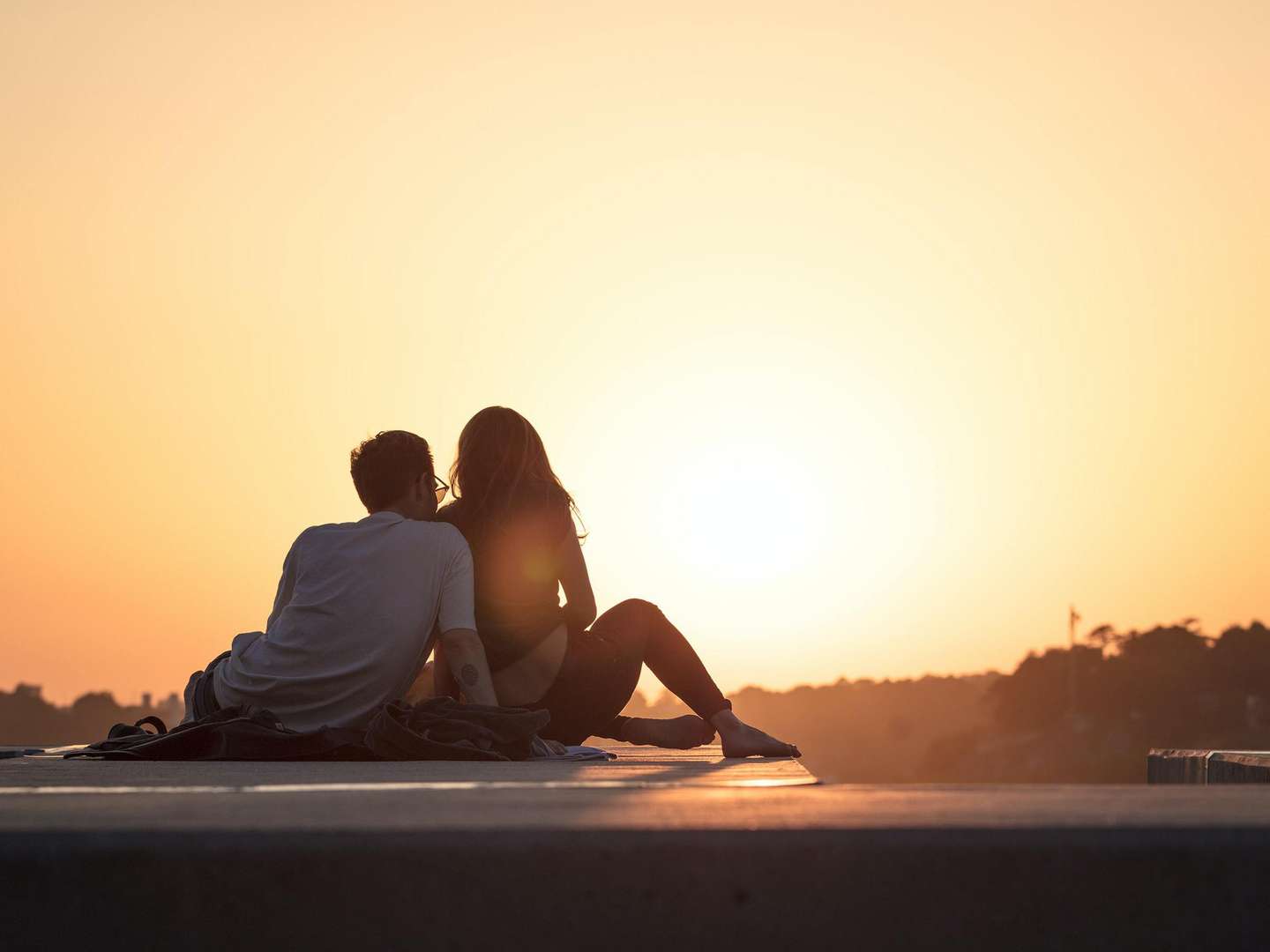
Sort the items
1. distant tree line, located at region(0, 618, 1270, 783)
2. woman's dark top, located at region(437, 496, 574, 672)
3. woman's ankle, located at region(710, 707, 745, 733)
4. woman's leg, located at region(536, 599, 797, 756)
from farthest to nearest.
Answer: distant tree line, located at region(0, 618, 1270, 783) < woman's leg, located at region(536, 599, 797, 756) < woman's dark top, located at region(437, 496, 574, 672) < woman's ankle, located at region(710, 707, 745, 733)

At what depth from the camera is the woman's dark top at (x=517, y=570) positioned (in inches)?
258

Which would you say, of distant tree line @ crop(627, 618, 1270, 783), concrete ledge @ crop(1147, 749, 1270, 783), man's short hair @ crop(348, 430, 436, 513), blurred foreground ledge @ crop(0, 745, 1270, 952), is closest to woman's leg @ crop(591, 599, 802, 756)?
man's short hair @ crop(348, 430, 436, 513)

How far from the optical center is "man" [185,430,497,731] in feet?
19.3

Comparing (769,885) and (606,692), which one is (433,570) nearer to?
(606,692)

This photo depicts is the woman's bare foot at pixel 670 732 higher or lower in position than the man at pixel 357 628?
lower

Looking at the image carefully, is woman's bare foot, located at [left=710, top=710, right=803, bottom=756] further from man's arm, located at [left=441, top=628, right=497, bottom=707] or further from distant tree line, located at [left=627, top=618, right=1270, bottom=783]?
distant tree line, located at [left=627, top=618, right=1270, bottom=783]

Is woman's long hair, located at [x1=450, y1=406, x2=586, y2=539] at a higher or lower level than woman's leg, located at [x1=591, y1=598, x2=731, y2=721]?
higher

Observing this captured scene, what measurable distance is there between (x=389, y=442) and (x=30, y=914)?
4.33 metres

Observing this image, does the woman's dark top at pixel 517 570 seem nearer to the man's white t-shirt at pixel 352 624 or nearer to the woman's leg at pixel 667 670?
the woman's leg at pixel 667 670

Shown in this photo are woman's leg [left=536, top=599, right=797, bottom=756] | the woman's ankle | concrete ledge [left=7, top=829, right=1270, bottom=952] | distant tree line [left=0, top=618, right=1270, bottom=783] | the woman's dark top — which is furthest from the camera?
distant tree line [left=0, top=618, right=1270, bottom=783]

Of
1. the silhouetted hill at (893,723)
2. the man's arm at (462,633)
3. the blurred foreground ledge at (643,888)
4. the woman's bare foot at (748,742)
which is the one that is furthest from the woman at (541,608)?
the silhouetted hill at (893,723)

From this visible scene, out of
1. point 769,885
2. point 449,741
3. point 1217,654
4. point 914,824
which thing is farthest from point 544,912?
point 1217,654

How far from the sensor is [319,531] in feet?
20.0

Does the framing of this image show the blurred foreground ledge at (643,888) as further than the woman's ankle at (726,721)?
No
